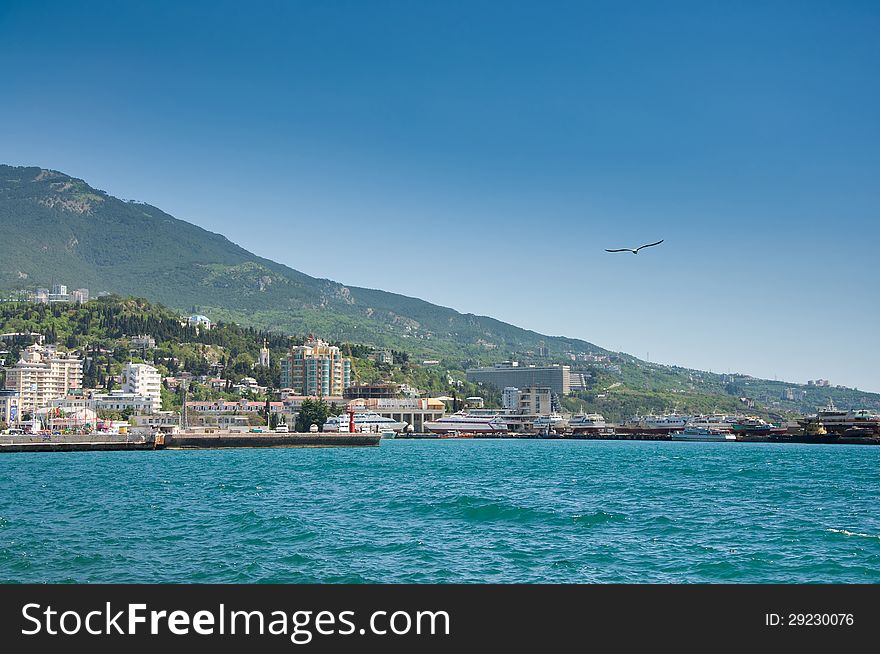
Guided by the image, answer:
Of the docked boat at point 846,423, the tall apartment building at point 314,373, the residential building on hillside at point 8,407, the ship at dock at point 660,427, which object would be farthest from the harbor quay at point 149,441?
the tall apartment building at point 314,373

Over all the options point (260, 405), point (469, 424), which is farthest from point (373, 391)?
point (260, 405)

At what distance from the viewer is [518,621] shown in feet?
35.4

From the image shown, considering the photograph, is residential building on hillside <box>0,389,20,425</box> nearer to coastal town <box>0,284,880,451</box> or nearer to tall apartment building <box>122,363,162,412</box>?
coastal town <box>0,284,880,451</box>

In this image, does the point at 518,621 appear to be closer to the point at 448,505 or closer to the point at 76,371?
the point at 448,505

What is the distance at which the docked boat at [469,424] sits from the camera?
170025 millimetres

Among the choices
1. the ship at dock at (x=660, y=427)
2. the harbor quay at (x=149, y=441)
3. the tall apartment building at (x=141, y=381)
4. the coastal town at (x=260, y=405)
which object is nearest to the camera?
the harbor quay at (x=149, y=441)

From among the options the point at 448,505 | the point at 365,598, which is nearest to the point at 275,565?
the point at 365,598

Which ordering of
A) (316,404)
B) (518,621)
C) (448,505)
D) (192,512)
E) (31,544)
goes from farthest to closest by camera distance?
(316,404) → (448,505) → (192,512) → (31,544) → (518,621)

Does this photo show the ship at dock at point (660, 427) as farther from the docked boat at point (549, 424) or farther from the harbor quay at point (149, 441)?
the harbor quay at point (149, 441)

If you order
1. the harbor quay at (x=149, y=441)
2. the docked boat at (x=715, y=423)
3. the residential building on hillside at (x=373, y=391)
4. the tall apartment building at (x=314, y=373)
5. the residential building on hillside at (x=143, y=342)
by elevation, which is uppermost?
the residential building on hillside at (x=143, y=342)

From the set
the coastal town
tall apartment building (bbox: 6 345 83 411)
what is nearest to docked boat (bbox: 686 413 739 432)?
the coastal town

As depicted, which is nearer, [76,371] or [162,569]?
[162,569]

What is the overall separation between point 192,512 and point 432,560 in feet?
38.7

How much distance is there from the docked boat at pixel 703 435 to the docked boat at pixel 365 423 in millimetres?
47083
